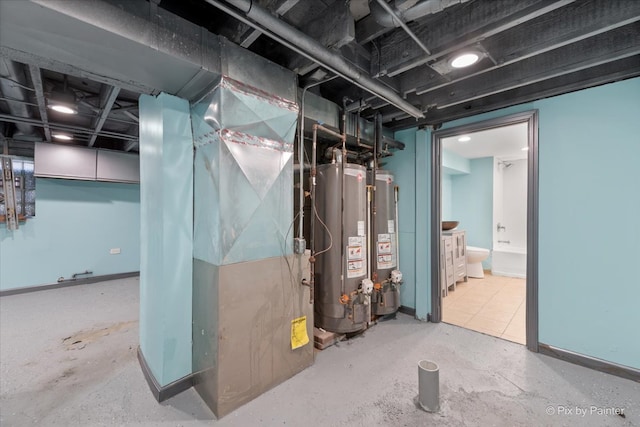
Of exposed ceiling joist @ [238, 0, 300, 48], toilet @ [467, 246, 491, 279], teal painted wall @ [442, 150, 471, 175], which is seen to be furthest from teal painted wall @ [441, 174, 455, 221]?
exposed ceiling joist @ [238, 0, 300, 48]

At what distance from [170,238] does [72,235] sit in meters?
3.98

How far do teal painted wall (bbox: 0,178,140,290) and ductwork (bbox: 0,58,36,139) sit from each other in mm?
1659

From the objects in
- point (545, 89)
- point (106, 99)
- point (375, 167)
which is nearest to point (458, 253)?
Answer: point (375, 167)

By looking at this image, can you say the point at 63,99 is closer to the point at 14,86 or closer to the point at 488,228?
the point at 14,86

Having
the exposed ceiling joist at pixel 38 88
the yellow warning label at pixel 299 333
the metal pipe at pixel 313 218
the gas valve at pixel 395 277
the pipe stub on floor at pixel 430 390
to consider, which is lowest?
the pipe stub on floor at pixel 430 390

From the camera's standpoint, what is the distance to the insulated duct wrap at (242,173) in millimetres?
1575

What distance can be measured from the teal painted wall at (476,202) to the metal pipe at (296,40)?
4.35m

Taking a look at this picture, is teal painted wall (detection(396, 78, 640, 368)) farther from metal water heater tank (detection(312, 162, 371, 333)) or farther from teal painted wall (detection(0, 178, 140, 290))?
teal painted wall (detection(0, 178, 140, 290))

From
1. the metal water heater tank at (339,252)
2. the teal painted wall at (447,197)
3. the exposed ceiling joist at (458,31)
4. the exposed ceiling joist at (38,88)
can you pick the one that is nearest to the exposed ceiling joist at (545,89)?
the exposed ceiling joist at (458,31)

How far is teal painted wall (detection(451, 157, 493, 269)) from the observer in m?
5.27

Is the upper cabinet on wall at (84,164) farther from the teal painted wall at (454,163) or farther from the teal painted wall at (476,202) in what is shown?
the teal painted wall at (476,202)

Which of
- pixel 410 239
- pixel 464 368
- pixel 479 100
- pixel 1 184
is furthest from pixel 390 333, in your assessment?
pixel 1 184

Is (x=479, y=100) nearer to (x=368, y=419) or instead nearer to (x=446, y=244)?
(x=446, y=244)

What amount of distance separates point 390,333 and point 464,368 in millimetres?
737
